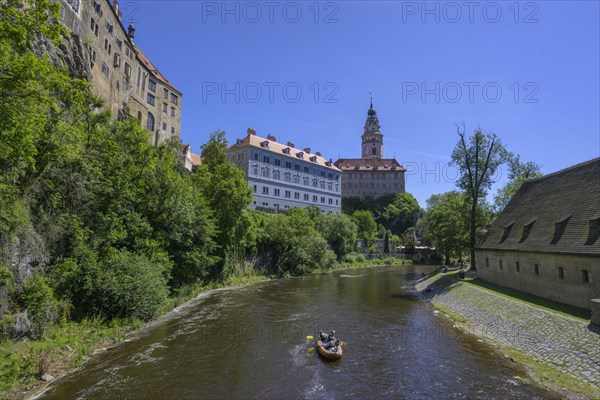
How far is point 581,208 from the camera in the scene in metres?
21.8

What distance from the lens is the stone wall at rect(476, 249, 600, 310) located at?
59.6 ft

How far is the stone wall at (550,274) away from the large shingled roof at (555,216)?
56 centimetres

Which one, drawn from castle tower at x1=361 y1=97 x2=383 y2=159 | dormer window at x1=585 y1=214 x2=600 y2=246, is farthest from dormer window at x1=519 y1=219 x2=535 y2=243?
castle tower at x1=361 y1=97 x2=383 y2=159

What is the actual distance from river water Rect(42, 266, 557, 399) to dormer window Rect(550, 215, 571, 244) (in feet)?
28.2

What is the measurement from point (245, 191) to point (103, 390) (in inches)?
1107

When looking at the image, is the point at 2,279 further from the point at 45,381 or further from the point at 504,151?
the point at 504,151

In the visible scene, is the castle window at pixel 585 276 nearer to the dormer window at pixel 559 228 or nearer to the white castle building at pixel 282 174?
the dormer window at pixel 559 228

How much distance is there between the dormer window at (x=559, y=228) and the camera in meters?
21.7

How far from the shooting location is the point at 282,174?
248 feet

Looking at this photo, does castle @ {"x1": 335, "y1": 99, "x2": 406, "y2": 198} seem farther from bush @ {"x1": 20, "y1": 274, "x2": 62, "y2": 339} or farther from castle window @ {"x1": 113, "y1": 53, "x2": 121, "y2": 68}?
bush @ {"x1": 20, "y1": 274, "x2": 62, "y2": 339}

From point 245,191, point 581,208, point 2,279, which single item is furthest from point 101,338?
point 581,208

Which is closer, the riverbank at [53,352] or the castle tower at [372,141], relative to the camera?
the riverbank at [53,352]

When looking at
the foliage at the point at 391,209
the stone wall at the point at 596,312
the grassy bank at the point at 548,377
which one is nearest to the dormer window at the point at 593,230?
the stone wall at the point at 596,312

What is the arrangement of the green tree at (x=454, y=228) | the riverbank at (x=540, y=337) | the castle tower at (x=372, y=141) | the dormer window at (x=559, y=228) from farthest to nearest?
the castle tower at (x=372, y=141)
the green tree at (x=454, y=228)
the dormer window at (x=559, y=228)
the riverbank at (x=540, y=337)
